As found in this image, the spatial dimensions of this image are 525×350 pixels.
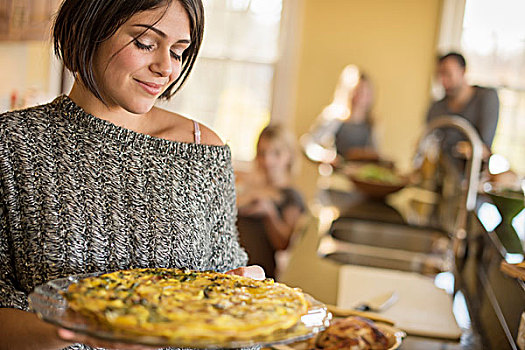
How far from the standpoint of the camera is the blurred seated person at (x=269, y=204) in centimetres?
366

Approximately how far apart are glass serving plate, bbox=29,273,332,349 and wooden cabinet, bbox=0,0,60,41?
2.72 metres

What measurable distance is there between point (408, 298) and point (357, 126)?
4.06 meters

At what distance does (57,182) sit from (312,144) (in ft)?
13.5

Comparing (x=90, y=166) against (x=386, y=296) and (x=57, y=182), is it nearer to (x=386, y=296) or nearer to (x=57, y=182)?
(x=57, y=182)

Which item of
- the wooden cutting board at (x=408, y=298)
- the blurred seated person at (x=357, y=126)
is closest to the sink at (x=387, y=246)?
the wooden cutting board at (x=408, y=298)

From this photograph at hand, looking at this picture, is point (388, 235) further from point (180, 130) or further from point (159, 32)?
point (159, 32)

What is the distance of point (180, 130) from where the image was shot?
134 cm

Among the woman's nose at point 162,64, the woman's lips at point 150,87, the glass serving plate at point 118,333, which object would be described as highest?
the woman's nose at point 162,64

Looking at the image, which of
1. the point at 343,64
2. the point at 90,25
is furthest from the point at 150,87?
the point at 343,64

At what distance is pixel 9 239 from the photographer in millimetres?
1166

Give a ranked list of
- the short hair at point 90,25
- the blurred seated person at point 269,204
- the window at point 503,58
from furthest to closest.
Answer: the window at point 503,58
the blurred seated person at point 269,204
the short hair at point 90,25

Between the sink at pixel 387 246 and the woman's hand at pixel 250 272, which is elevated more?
the woman's hand at pixel 250 272

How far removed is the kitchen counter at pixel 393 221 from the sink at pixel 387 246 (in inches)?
2.1

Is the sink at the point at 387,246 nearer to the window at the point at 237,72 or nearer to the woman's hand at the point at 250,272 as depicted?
the woman's hand at the point at 250,272
